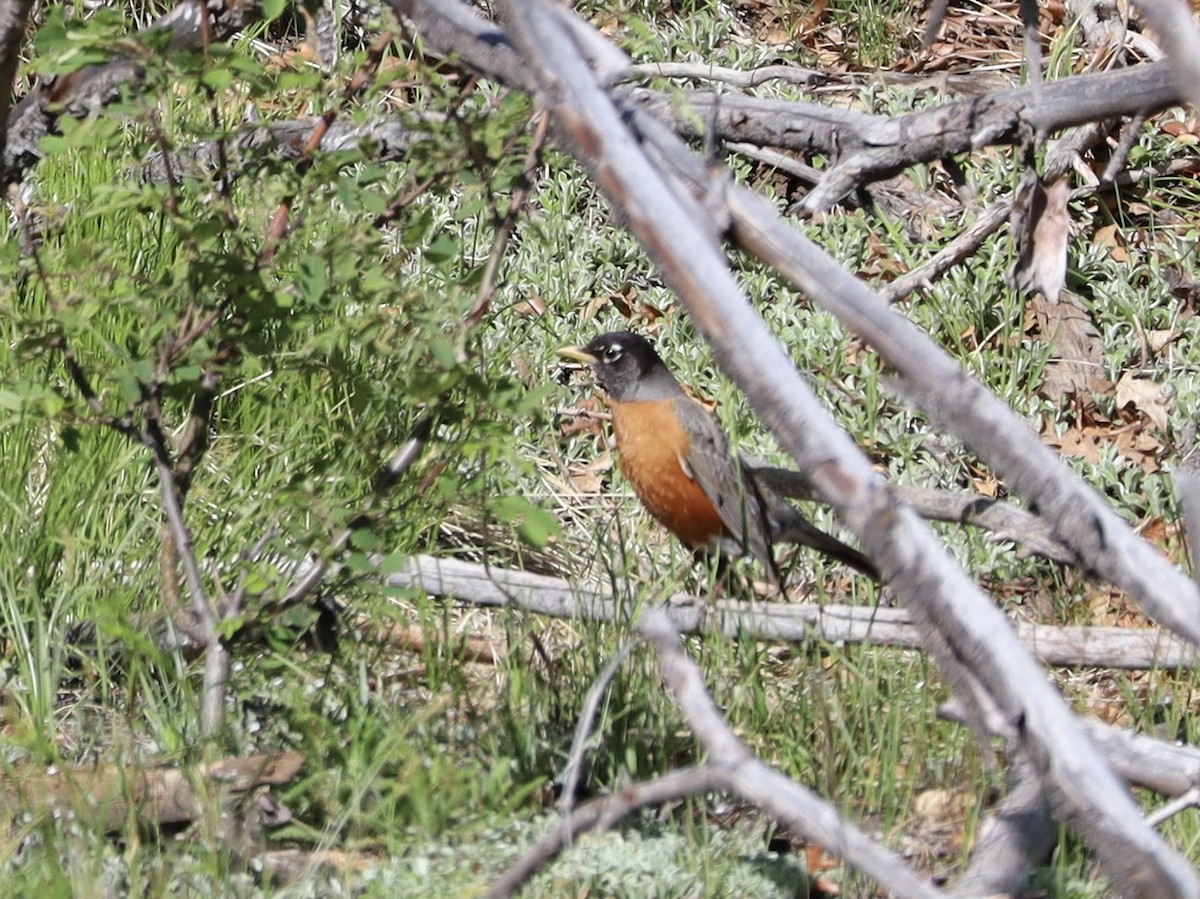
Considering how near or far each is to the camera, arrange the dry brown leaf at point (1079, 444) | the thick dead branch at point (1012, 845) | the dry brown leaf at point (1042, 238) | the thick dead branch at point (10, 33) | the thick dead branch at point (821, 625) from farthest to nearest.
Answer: the dry brown leaf at point (1079, 444), the dry brown leaf at point (1042, 238), the thick dead branch at point (821, 625), the thick dead branch at point (10, 33), the thick dead branch at point (1012, 845)

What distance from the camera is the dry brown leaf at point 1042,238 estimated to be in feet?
15.9

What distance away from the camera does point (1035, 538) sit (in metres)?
3.54

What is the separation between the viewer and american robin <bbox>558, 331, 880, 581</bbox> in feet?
15.0

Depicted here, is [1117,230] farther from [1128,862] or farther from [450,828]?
[1128,862]

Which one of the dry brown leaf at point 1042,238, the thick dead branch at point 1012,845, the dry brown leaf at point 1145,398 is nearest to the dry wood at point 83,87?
the dry brown leaf at point 1042,238

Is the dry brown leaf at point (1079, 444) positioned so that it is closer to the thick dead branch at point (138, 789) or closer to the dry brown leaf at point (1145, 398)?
the dry brown leaf at point (1145, 398)

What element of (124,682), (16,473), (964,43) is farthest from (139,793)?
(964,43)

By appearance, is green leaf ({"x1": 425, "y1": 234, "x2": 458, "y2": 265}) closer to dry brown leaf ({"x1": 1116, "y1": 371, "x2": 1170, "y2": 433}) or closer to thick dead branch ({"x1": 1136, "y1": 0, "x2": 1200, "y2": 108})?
thick dead branch ({"x1": 1136, "y1": 0, "x2": 1200, "y2": 108})

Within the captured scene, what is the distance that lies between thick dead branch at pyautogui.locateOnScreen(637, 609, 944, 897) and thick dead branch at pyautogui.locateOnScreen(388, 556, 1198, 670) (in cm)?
122

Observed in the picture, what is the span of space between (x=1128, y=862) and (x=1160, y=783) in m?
0.91

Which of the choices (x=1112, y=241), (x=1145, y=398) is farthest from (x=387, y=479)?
(x=1112, y=241)

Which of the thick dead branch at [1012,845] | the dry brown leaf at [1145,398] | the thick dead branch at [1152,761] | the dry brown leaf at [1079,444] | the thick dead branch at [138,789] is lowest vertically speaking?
the dry brown leaf at [1079,444]

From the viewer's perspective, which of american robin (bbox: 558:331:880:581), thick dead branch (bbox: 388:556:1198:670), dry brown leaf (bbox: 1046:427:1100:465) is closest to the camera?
thick dead branch (bbox: 388:556:1198:670)

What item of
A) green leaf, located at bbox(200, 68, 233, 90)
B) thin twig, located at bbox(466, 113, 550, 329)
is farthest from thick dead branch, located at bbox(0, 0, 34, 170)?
thin twig, located at bbox(466, 113, 550, 329)
